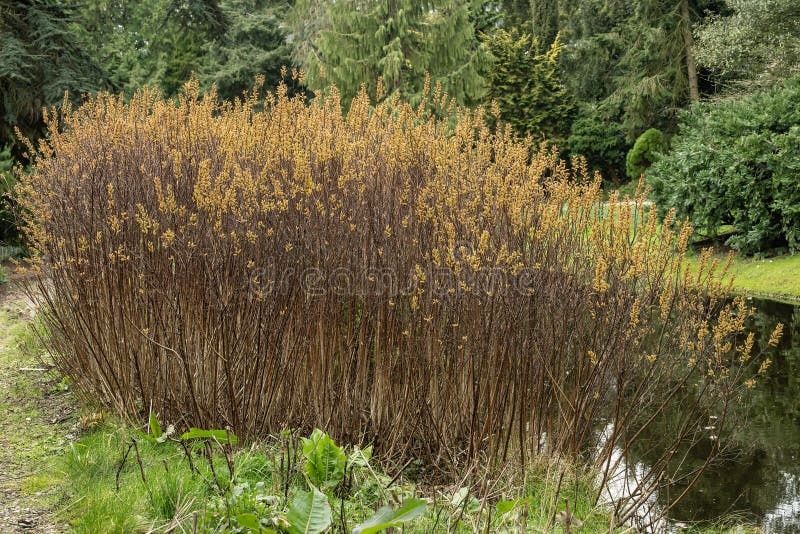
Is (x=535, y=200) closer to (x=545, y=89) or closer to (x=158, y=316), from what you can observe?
(x=158, y=316)

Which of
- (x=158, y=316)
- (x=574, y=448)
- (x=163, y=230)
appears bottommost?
(x=574, y=448)

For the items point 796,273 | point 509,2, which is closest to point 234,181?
point 796,273

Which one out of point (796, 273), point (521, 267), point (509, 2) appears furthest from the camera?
point (509, 2)

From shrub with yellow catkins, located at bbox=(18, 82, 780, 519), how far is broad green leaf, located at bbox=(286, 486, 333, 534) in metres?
1.39

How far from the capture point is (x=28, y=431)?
15.3ft

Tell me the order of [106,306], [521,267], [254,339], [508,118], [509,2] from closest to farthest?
1. [521,267]
2. [254,339]
3. [106,306]
4. [508,118]
5. [509,2]

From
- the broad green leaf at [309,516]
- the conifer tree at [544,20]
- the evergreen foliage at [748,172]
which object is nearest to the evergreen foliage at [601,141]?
the conifer tree at [544,20]

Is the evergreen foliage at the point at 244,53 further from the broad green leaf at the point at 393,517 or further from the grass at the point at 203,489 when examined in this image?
the broad green leaf at the point at 393,517

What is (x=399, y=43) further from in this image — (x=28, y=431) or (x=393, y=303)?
(x=28, y=431)

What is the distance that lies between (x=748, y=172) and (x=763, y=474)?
25.7ft

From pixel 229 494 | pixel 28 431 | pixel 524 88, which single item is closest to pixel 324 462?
pixel 229 494

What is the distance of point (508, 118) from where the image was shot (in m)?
24.3

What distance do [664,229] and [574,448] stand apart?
1.42 m

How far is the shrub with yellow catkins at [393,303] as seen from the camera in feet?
12.9
